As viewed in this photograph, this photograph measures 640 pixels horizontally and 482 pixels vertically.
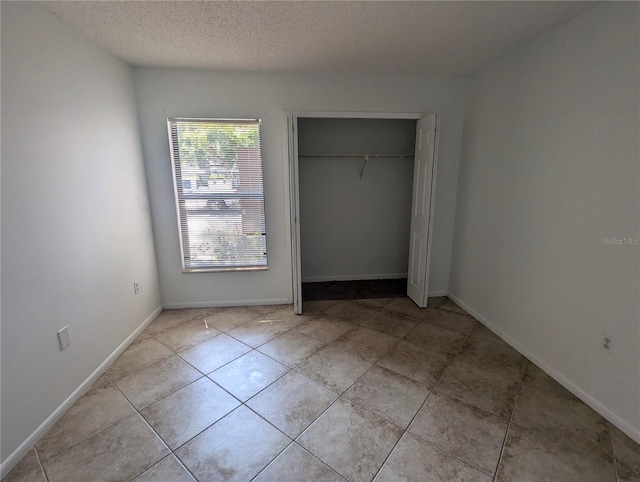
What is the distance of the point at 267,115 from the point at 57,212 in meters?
1.91

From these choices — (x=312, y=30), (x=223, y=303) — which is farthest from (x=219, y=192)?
(x=312, y=30)

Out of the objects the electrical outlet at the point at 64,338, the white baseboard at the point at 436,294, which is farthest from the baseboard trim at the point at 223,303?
the white baseboard at the point at 436,294

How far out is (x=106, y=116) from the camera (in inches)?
89.4

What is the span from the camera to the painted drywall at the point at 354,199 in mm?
3730

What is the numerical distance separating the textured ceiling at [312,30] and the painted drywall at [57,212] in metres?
0.30

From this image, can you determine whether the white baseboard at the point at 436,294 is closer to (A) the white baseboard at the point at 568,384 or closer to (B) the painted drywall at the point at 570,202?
(A) the white baseboard at the point at 568,384

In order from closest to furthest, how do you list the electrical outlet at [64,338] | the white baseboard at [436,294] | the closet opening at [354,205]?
the electrical outlet at [64,338], the white baseboard at [436,294], the closet opening at [354,205]

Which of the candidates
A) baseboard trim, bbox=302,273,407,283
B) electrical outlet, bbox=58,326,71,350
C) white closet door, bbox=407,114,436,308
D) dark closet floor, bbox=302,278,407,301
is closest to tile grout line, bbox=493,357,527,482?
white closet door, bbox=407,114,436,308

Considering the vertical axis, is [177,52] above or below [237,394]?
above

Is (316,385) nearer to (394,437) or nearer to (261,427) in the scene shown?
(261,427)

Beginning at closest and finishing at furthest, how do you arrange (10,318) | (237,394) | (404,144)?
(10,318), (237,394), (404,144)

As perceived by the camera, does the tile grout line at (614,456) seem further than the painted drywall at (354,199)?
No

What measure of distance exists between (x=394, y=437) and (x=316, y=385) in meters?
0.62

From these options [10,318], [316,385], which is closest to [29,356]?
[10,318]
